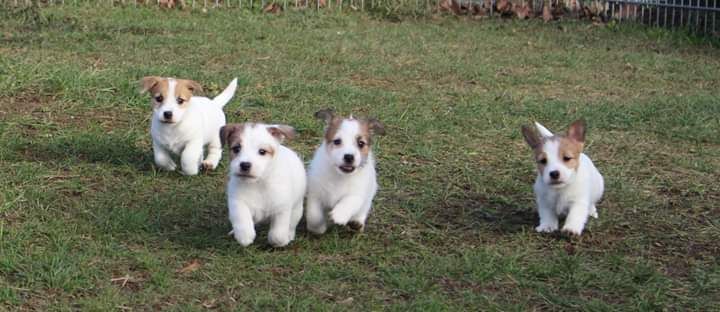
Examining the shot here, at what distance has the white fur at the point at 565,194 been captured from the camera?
6.04 m

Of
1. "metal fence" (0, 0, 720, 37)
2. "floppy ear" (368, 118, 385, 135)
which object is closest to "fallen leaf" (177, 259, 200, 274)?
"floppy ear" (368, 118, 385, 135)

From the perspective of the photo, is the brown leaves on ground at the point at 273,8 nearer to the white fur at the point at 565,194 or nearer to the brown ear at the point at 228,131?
the white fur at the point at 565,194

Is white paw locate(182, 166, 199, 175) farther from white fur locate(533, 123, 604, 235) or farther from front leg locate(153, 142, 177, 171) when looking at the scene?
white fur locate(533, 123, 604, 235)

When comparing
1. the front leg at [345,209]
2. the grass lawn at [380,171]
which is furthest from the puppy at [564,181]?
the front leg at [345,209]

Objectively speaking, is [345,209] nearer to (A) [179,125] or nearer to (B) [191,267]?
(B) [191,267]

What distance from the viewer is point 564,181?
6.01 metres

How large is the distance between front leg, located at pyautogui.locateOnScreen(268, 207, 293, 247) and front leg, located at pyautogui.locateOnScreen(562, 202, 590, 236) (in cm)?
154

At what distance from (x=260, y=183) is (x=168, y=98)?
1650mm

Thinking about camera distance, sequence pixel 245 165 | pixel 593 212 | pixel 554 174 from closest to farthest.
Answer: pixel 245 165 < pixel 554 174 < pixel 593 212

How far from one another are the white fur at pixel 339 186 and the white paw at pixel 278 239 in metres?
0.23

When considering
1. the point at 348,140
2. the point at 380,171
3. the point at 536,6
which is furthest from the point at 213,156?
the point at 536,6

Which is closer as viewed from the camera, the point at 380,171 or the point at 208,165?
the point at 208,165

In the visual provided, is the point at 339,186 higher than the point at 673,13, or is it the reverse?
Answer: the point at 673,13

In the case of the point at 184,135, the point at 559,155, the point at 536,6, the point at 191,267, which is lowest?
the point at 191,267
